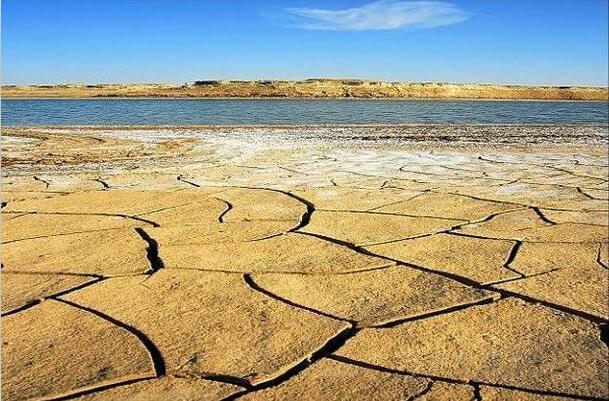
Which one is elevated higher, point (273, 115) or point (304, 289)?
point (304, 289)

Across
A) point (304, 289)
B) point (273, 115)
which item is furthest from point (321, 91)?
point (304, 289)

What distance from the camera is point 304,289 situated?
7.36 feet

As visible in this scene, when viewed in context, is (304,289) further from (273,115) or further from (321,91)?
(321,91)

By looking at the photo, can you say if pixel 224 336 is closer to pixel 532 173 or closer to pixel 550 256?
pixel 550 256

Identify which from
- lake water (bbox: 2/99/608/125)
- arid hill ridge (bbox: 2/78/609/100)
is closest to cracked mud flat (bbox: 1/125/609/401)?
lake water (bbox: 2/99/608/125)

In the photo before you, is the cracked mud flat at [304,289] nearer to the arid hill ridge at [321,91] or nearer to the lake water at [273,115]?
the lake water at [273,115]

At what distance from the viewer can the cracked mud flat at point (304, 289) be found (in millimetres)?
1580

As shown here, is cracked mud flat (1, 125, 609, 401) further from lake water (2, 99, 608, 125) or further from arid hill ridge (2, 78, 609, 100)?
arid hill ridge (2, 78, 609, 100)

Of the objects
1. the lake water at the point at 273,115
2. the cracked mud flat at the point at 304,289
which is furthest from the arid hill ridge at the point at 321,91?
the cracked mud flat at the point at 304,289

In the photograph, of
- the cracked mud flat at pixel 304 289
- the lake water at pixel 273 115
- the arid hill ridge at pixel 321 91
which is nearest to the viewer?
the cracked mud flat at pixel 304 289

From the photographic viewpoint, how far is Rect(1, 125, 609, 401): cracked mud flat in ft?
5.18

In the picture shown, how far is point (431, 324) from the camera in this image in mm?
1931

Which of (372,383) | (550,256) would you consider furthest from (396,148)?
(372,383)

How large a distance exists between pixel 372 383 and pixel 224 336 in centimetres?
51
